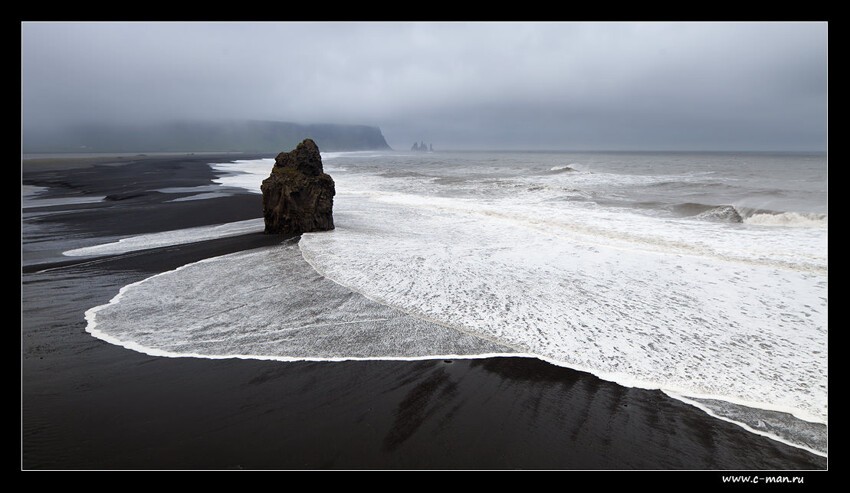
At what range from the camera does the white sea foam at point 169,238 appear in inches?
459

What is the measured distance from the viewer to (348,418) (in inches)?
177

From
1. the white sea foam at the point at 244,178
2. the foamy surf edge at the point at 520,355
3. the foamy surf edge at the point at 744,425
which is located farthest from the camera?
the white sea foam at the point at 244,178

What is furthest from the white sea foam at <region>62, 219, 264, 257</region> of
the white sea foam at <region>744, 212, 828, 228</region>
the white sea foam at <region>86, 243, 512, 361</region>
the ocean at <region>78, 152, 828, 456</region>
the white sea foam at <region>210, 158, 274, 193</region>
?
the white sea foam at <region>744, 212, 828, 228</region>

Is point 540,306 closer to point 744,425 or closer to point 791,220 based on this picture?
point 744,425

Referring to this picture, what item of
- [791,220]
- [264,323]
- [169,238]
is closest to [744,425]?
[264,323]

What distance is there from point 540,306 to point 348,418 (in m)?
4.16

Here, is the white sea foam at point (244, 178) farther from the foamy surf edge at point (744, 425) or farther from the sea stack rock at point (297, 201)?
the foamy surf edge at point (744, 425)

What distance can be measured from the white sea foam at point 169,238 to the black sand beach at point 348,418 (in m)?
5.93

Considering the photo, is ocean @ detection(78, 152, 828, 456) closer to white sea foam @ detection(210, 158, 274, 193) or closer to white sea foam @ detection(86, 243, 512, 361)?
white sea foam @ detection(86, 243, 512, 361)

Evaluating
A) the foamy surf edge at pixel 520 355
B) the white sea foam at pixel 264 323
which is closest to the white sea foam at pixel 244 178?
the white sea foam at pixel 264 323

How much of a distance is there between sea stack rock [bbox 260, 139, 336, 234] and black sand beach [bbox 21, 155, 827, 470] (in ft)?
24.2

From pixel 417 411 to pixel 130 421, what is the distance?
9.46 feet
